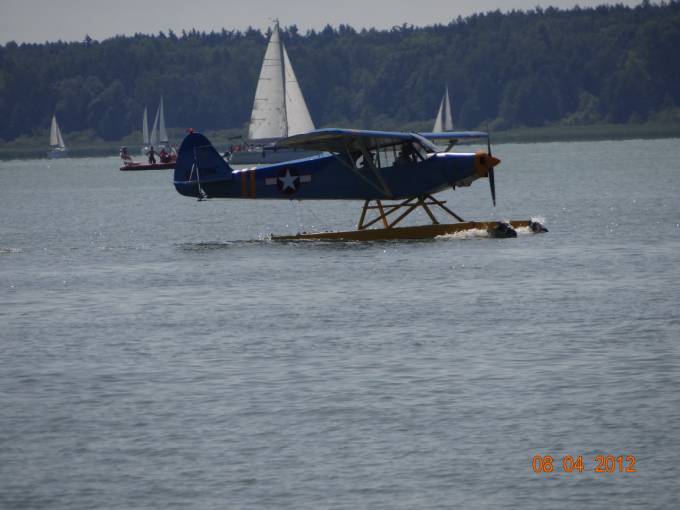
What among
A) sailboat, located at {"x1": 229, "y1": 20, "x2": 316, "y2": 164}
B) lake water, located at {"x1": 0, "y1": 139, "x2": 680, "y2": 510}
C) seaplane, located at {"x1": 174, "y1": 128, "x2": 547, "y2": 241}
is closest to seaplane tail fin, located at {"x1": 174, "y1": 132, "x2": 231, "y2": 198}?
seaplane, located at {"x1": 174, "y1": 128, "x2": 547, "y2": 241}

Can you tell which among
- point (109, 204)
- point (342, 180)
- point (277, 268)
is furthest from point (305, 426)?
point (109, 204)

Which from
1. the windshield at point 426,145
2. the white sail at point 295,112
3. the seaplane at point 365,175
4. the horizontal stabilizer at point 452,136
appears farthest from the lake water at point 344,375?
the white sail at point 295,112

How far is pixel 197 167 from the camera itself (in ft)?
96.0

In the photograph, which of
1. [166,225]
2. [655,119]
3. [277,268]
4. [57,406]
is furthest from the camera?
[655,119]

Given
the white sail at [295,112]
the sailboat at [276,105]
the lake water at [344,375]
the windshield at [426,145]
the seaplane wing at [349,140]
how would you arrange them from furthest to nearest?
the white sail at [295,112]
the sailboat at [276,105]
the windshield at [426,145]
the seaplane wing at [349,140]
the lake water at [344,375]

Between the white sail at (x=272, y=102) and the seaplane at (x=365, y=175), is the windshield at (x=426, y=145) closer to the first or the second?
the seaplane at (x=365, y=175)

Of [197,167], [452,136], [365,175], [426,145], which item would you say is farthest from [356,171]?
[197,167]

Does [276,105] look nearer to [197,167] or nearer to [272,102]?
[272,102]

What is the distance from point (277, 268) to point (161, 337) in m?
7.30

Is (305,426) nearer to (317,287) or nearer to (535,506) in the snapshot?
(535,506)

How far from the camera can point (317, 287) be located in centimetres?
2177
